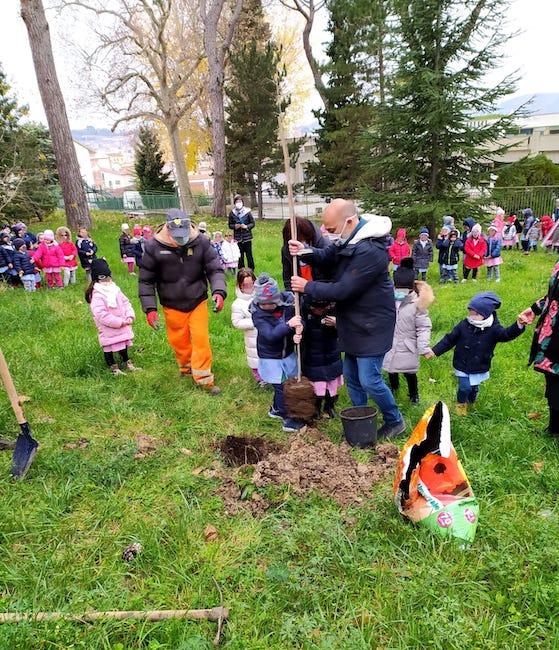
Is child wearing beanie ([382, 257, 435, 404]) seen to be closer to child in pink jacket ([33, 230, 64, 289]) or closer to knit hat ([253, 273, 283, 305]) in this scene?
knit hat ([253, 273, 283, 305])

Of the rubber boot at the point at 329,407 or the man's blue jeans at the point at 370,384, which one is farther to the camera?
the rubber boot at the point at 329,407

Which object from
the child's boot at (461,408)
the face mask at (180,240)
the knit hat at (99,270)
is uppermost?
the face mask at (180,240)

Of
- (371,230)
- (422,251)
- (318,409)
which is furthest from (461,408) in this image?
(422,251)

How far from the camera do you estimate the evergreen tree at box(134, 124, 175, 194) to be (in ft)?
111

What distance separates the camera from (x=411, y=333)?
471 cm

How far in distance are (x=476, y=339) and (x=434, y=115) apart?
11947 millimetres

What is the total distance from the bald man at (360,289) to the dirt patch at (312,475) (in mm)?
624

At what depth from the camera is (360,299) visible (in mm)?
3820

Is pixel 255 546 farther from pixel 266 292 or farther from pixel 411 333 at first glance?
pixel 411 333

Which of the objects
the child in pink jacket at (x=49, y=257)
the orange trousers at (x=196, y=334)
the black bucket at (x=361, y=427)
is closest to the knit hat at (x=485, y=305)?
the black bucket at (x=361, y=427)

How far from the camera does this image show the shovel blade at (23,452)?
12.2 ft

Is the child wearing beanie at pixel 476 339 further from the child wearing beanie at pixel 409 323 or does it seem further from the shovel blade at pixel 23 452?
the shovel blade at pixel 23 452

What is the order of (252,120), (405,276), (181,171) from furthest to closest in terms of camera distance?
1. (181,171)
2. (252,120)
3. (405,276)

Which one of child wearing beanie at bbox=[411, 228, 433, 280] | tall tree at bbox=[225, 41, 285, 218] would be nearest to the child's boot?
child wearing beanie at bbox=[411, 228, 433, 280]
